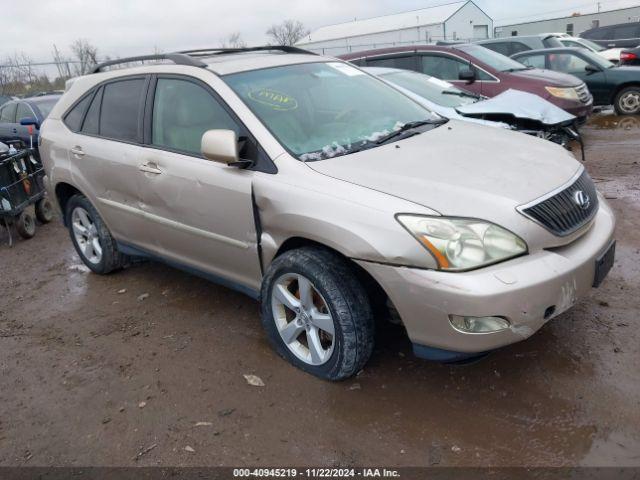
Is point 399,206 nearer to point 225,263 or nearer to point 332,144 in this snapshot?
point 332,144

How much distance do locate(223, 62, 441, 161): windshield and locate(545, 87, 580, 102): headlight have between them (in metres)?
5.33

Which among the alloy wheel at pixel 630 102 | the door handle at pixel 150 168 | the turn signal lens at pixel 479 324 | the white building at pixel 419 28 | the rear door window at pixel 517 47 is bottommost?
the alloy wheel at pixel 630 102

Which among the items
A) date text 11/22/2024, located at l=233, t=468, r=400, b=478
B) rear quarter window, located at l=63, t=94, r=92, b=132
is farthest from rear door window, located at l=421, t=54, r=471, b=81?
date text 11/22/2024, located at l=233, t=468, r=400, b=478

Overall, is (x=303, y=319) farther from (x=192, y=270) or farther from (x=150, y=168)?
(x=150, y=168)

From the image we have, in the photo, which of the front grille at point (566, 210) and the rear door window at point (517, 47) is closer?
the front grille at point (566, 210)

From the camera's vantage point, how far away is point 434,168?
2945mm

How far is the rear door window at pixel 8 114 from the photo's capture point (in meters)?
10.3

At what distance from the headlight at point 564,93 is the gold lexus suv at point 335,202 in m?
5.37

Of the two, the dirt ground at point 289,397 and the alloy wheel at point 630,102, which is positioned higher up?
the alloy wheel at point 630,102

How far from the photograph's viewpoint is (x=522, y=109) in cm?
627

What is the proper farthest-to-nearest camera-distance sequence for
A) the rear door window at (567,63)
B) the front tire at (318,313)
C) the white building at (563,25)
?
the white building at (563,25)
the rear door window at (567,63)
the front tire at (318,313)

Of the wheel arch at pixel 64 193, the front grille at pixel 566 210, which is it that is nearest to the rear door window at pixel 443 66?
the wheel arch at pixel 64 193

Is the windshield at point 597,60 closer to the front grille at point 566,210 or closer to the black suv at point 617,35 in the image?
the front grille at point 566,210

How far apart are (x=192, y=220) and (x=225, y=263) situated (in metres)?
0.35
